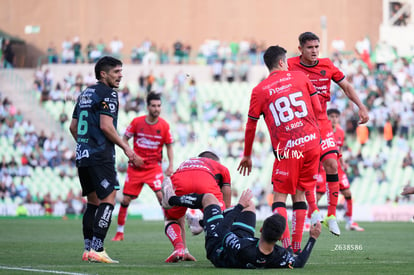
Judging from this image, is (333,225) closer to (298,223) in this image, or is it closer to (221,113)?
(298,223)

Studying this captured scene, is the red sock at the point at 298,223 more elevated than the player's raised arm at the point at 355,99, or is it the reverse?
the player's raised arm at the point at 355,99

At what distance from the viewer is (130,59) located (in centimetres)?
4225

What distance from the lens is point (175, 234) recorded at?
11.2 metres

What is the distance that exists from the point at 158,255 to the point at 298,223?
95.0 inches

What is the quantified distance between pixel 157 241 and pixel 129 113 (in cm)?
1999

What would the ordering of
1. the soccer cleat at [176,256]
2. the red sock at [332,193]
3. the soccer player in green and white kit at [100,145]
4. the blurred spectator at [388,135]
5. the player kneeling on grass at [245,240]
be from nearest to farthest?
the player kneeling on grass at [245,240] < the soccer player in green and white kit at [100,145] < the soccer cleat at [176,256] < the red sock at [332,193] < the blurred spectator at [388,135]

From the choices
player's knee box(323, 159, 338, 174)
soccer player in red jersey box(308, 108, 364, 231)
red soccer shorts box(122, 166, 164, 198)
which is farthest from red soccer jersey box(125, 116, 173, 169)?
player's knee box(323, 159, 338, 174)

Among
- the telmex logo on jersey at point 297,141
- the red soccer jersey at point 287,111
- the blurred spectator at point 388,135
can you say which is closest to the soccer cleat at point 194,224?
the red soccer jersey at point 287,111

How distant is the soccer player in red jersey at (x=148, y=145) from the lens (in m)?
17.0

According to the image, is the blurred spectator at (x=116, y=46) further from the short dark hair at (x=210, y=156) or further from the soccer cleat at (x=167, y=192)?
the soccer cleat at (x=167, y=192)

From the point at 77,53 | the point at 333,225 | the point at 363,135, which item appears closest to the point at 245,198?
the point at 333,225

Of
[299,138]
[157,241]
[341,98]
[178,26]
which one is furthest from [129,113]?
[299,138]

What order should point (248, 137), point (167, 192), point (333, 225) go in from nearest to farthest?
1. point (248, 137)
2. point (167, 192)
3. point (333, 225)

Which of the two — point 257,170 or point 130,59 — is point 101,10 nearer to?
point 130,59
